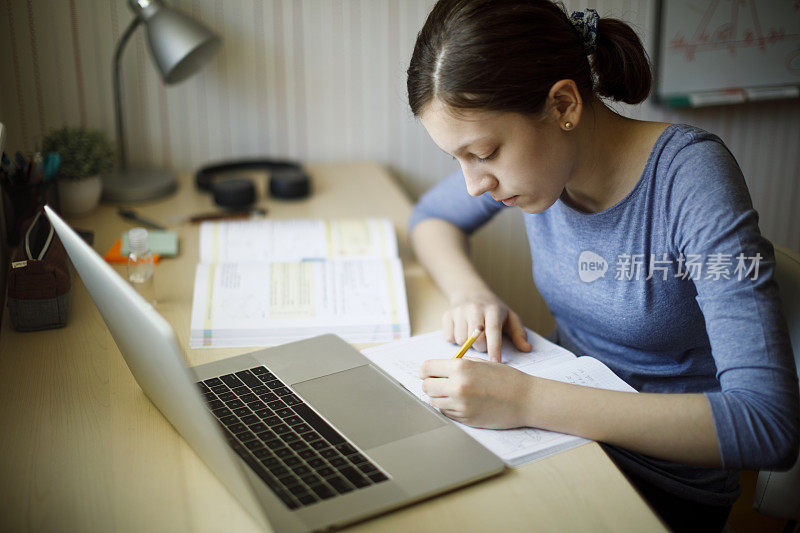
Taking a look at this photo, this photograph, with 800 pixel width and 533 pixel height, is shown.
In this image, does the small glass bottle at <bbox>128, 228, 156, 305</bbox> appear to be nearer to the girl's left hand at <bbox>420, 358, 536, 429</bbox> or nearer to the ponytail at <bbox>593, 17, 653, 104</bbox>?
the girl's left hand at <bbox>420, 358, 536, 429</bbox>

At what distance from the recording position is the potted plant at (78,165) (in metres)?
1.46

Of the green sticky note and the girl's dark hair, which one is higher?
the girl's dark hair

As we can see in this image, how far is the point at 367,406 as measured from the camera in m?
0.84

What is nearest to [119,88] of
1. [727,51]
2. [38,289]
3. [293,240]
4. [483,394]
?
[293,240]

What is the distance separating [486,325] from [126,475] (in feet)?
1.65

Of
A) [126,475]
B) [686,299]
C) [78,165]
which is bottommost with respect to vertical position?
[126,475]

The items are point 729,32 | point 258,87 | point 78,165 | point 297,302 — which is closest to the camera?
point 297,302

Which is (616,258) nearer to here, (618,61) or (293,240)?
(618,61)

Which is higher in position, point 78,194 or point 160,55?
point 160,55

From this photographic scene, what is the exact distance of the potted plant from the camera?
4.78 feet

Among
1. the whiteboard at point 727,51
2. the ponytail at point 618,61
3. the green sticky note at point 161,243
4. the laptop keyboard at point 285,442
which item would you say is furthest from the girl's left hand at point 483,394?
the whiteboard at point 727,51

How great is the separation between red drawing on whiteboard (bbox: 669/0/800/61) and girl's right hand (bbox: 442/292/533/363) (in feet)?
4.19

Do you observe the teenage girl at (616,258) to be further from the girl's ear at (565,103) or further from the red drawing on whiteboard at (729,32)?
the red drawing on whiteboard at (729,32)

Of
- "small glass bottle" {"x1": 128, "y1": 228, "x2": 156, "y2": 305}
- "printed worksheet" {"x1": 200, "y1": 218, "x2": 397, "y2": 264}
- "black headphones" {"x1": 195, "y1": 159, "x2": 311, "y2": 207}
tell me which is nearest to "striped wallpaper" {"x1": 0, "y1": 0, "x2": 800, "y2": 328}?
"black headphones" {"x1": 195, "y1": 159, "x2": 311, "y2": 207}
